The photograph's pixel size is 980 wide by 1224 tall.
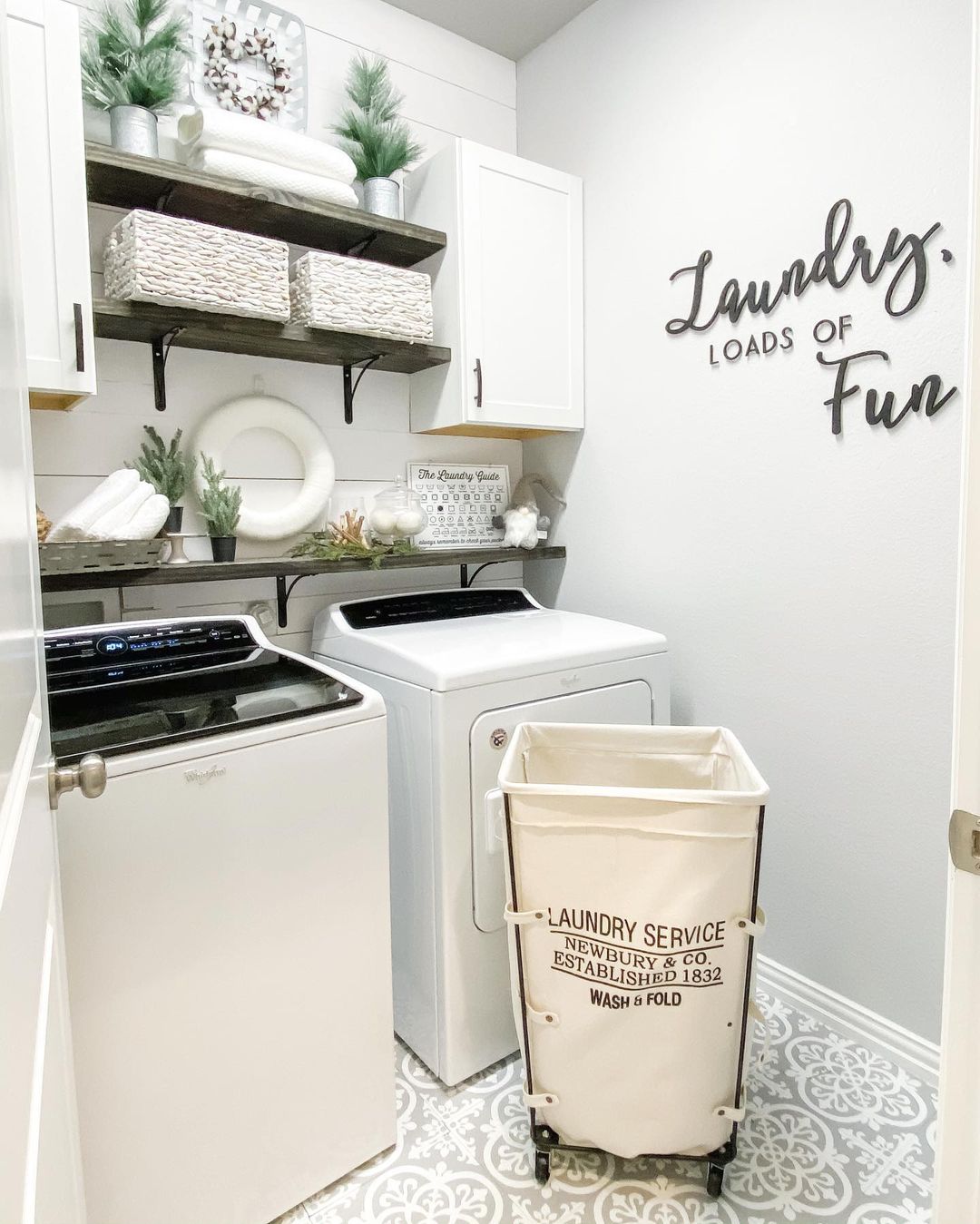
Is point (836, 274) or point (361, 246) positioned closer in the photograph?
point (836, 274)

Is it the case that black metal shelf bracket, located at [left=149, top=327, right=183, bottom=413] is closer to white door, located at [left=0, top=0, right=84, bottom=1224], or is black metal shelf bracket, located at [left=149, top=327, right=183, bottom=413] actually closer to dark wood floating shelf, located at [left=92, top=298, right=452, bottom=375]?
dark wood floating shelf, located at [left=92, top=298, right=452, bottom=375]

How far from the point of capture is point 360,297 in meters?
2.00

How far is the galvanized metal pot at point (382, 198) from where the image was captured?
2146 millimetres

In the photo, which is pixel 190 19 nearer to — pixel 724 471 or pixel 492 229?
pixel 492 229

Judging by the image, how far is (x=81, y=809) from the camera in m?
1.21

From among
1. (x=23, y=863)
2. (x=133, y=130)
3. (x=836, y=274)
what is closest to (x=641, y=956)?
(x=23, y=863)

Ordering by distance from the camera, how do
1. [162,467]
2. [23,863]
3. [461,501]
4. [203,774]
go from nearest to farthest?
[23,863] → [203,774] → [162,467] → [461,501]

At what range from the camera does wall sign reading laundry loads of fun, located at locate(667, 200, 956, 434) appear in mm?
1674

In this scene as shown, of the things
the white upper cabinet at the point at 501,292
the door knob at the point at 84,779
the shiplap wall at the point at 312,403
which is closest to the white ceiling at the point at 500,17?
the shiplap wall at the point at 312,403

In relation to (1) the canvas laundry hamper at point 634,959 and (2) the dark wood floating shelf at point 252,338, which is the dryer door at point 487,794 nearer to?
(1) the canvas laundry hamper at point 634,959

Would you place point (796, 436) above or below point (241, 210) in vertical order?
below

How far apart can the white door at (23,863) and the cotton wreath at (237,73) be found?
1540 millimetres

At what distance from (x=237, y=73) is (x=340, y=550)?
4.08 ft

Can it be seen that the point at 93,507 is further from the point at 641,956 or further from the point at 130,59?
the point at 641,956
